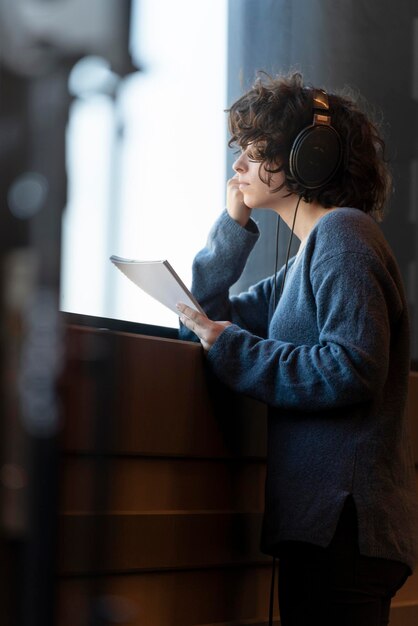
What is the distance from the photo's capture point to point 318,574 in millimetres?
1311

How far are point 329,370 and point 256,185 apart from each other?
0.41 m

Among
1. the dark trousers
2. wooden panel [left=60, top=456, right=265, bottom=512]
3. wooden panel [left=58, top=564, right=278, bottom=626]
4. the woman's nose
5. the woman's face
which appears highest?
the woman's nose

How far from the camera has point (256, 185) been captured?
→ 1561 millimetres

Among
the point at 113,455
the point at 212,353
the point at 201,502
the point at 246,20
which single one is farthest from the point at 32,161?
the point at 246,20

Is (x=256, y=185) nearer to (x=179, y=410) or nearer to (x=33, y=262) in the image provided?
(x=179, y=410)

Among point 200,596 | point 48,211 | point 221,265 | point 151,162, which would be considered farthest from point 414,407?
point 48,211

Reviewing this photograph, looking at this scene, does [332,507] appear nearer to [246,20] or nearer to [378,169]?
[378,169]

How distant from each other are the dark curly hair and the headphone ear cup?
0.03 m

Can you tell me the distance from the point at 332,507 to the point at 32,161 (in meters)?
0.83

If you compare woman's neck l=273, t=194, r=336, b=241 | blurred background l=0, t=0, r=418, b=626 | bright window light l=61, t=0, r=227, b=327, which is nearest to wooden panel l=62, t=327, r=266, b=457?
bright window light l=61, t=0, r=227, b=327

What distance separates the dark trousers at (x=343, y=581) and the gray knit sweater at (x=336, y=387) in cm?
2

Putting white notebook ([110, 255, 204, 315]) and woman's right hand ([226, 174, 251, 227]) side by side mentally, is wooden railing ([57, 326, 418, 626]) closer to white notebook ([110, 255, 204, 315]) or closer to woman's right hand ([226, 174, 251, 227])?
white notebook ([110, 255, 204, 315])

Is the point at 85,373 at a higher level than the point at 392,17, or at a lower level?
lower

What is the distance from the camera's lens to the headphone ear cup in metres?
1.46
